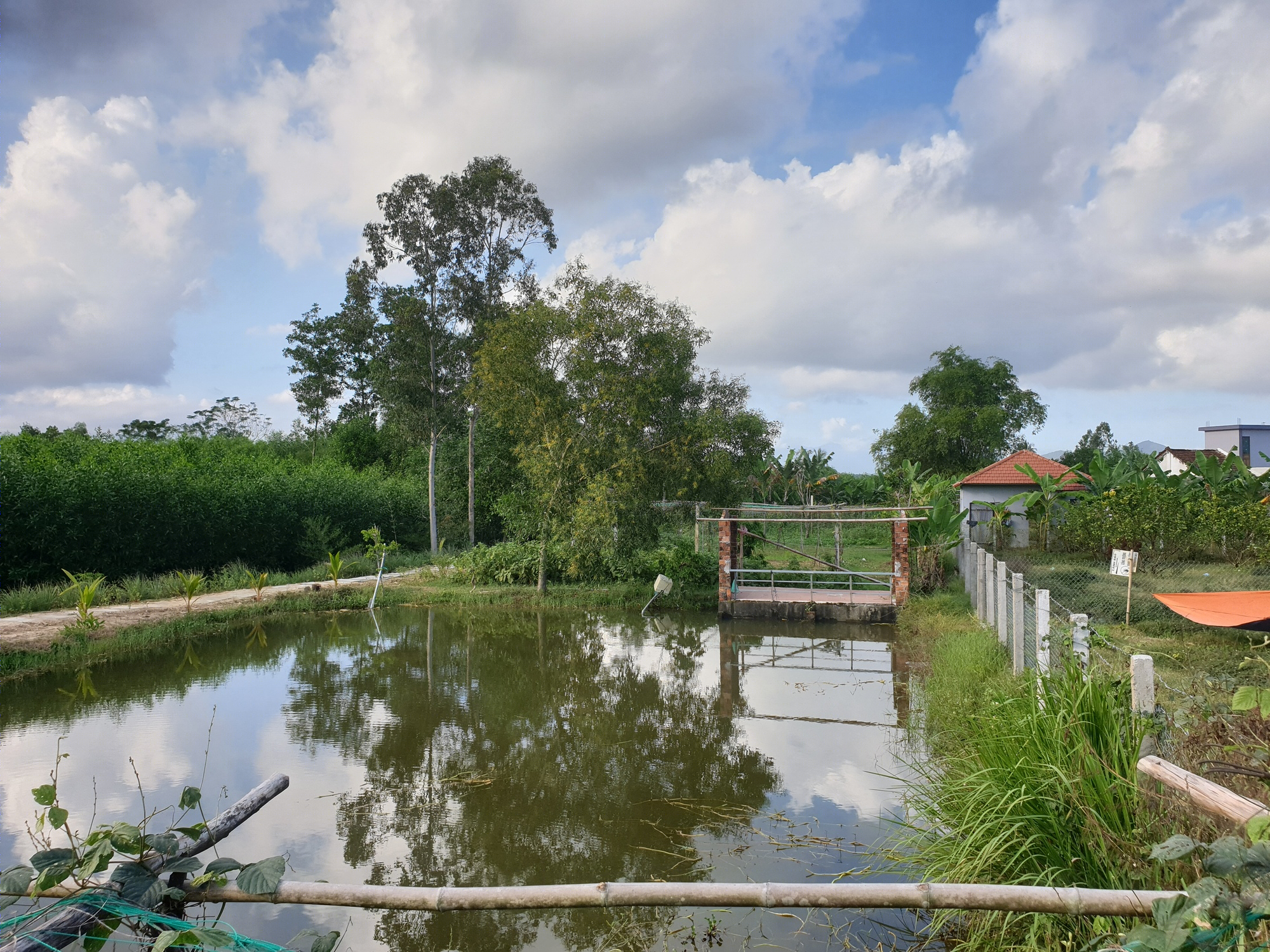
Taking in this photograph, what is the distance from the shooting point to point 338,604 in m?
16.1

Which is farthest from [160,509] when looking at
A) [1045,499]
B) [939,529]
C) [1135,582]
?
[1045,499]

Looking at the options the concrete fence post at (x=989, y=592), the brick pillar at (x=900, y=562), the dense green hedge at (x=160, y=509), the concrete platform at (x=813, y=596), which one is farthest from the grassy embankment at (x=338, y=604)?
the concrete fence post at (x=989, y=592)

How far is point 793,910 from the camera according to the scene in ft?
15.5

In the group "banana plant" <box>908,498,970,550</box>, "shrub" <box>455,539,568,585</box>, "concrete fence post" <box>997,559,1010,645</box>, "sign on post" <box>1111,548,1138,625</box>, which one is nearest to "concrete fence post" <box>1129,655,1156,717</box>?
"concrete fence post" <box>997,559,1010,645</box>

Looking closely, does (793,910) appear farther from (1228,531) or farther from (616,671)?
(1228,531)

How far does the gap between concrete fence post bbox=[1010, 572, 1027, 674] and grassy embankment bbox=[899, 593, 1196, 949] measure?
2345mm

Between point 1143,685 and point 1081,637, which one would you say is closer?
point 1143,685

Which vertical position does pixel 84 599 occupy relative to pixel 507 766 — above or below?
above

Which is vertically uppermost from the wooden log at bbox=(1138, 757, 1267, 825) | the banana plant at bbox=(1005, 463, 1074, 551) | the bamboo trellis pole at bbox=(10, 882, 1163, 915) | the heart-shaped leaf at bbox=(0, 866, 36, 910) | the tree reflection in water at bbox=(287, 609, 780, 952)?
the banana plant at bbox=(1005, 463, 1074, 551)

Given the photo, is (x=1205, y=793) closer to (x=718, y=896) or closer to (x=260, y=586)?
(x=718, y=896)

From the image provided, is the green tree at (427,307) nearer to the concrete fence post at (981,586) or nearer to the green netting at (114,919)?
the concrete fence post at (981,586)

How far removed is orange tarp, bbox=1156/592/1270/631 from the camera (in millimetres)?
5133

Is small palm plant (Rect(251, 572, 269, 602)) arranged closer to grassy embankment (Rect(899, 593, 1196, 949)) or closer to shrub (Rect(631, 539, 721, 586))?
shrub (Rect(631, 539, 721, 586))

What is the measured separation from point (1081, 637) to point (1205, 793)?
2.07 m
